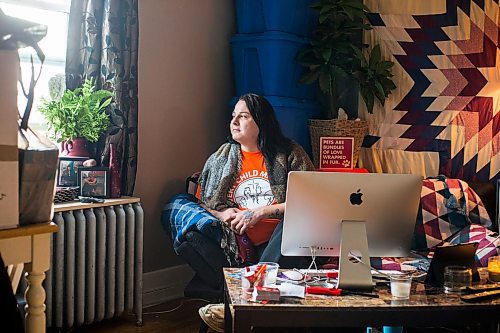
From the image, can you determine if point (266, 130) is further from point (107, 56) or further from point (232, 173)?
point (107, 56)

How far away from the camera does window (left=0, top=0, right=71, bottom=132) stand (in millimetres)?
3229

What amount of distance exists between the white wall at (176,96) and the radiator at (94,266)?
18.3 inches

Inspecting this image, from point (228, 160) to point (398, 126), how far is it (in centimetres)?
125

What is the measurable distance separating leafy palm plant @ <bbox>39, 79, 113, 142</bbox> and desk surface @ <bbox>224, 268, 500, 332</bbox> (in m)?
1.47

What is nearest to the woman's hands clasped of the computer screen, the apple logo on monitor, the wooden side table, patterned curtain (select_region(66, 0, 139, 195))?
patterned curtain (select_region(66, 0, 139, 195))

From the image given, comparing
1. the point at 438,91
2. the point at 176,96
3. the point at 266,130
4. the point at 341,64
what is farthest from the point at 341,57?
the point at 176,96

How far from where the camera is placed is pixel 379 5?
4.09 m

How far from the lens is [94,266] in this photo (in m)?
3.11

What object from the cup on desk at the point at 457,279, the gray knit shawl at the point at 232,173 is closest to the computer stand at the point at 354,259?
the cup on desk at the point at 457,279

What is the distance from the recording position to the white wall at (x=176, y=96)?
372cm

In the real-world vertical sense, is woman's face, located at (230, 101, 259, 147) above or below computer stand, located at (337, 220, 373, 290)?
above

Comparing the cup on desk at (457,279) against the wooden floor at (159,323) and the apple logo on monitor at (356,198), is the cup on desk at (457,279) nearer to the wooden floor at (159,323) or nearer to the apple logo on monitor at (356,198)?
the apple logo on monitor at (356,198)

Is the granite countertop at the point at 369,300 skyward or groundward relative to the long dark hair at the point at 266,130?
groundward

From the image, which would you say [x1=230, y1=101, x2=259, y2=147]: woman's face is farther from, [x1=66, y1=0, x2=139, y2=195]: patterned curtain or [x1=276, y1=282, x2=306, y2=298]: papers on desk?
[x1=276, y1=282, x2=306, y2=298]: papers on desk
